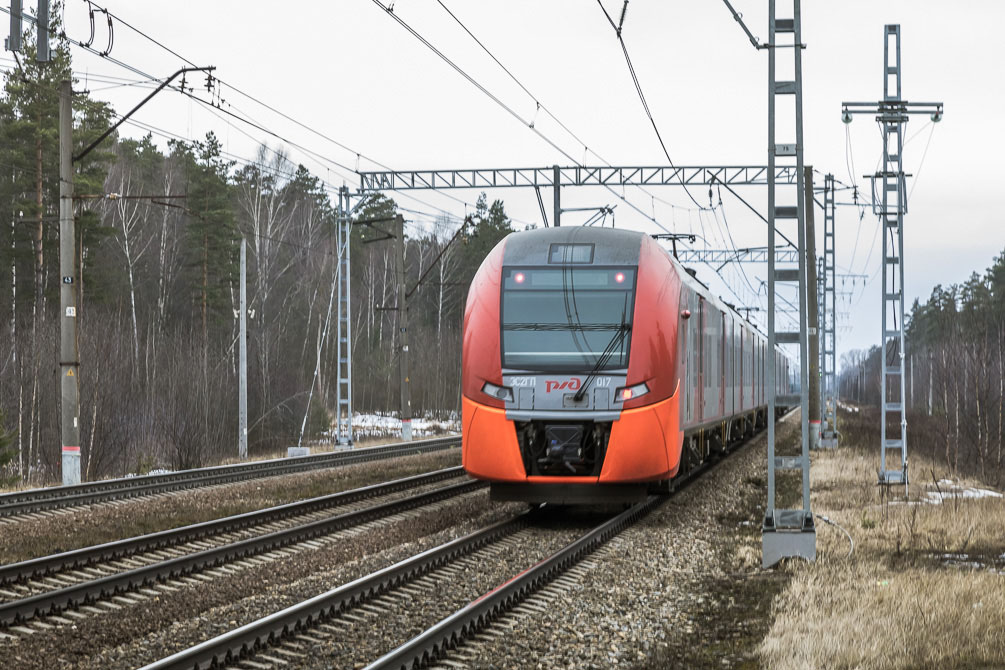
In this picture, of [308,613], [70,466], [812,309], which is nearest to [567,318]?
[308,613]

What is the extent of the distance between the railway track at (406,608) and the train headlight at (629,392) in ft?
5.31

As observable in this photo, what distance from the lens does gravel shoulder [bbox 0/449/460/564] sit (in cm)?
1200

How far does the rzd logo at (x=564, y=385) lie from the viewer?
41.7 feet

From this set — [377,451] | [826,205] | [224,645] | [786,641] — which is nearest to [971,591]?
[786,641]

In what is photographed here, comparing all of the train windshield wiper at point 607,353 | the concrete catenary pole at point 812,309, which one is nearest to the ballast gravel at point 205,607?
the train windshield wiper at point 607,353

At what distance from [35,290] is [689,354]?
31224mm

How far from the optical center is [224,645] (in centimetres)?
689

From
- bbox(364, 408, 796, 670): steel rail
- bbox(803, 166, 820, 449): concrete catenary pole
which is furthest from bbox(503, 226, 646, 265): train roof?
bbox(803, 166, 820, 449): concrete catenary pole

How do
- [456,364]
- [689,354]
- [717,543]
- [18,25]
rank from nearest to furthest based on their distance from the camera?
[717,543]
[689,354]
[18,25]
[456,364]

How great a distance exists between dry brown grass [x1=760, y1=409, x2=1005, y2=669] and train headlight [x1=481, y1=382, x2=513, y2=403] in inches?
145

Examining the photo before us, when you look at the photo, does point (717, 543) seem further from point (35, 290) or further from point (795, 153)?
Answer: point (35, 290)

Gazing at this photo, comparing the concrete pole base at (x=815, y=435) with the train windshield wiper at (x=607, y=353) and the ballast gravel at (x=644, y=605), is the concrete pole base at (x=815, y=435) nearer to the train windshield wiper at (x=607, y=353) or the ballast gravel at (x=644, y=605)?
the ballast gravel at (x=644, y=605)

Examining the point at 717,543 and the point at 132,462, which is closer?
the point at 717,543

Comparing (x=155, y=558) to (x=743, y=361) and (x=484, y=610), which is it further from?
(x=743, y=361)
